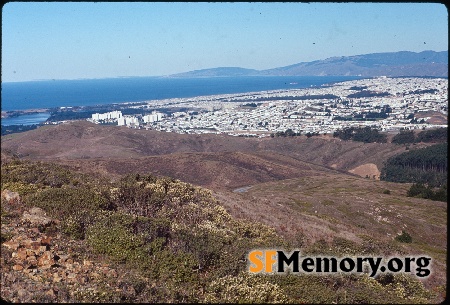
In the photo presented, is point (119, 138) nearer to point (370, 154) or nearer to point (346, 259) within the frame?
point (370, 154)

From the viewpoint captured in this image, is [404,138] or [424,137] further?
[404,138]

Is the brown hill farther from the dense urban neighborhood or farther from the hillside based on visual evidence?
the hillside

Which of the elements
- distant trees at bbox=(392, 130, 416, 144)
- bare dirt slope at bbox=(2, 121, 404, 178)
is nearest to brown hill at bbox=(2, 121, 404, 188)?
bare dirt slope at bbox=(2, 121, 404, 178)

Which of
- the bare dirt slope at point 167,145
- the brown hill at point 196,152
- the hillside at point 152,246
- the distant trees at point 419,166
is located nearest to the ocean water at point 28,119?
the brown hill at point 196,152

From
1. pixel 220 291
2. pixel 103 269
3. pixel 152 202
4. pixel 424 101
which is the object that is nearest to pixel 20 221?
pixel 103 269


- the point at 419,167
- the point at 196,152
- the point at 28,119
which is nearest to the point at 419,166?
the point at 419,167

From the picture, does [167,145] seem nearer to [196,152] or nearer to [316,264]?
[196,152]
